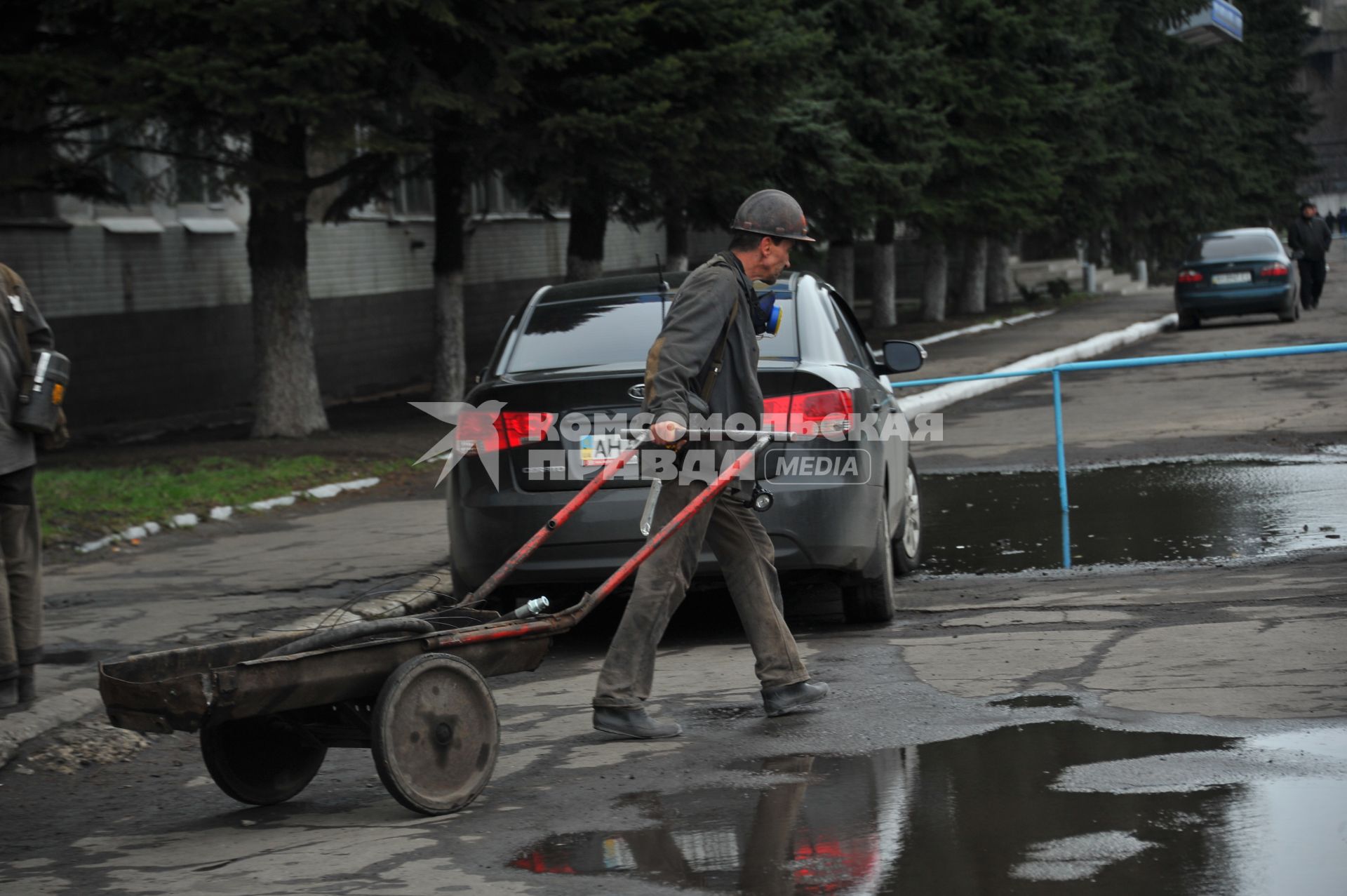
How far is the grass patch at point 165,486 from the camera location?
12.6 meters

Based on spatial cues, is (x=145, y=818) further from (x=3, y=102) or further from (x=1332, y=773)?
(x=3, y=102)

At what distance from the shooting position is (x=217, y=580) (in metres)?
10.3

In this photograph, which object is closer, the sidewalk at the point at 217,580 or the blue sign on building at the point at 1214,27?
the sidewalk at the point at 217,580

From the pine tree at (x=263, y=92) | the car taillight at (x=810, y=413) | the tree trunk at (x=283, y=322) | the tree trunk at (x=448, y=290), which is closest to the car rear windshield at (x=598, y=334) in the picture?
the car taillight at (x=810, y=413)

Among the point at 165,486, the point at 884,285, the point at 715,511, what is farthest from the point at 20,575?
the point at 884,285

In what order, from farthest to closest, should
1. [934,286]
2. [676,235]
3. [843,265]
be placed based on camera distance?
[934,286] → [843,265] → [676,235]

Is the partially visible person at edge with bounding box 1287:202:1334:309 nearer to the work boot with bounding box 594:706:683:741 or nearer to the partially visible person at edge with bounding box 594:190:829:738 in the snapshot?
the partially visible person at edge with bounding box 594:190:829:738

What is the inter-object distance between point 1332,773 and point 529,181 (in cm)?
1513

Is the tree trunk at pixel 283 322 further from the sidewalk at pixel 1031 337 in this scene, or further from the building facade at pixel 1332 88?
the building facade at pixel 1332 88

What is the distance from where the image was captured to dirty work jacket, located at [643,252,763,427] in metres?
6.04

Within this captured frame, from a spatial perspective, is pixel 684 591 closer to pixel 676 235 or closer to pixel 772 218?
pixel 772 218

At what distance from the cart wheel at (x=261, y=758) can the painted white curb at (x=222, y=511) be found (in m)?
6.56

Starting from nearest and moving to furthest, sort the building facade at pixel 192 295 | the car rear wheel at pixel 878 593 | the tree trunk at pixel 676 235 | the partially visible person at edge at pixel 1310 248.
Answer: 1. the car rear wheel at pixel 878 593
2. the building facade at pixel 192 295
3. the tree trunk at pixel 676 235
4. the partially visible person at edge at pixel 1310 248

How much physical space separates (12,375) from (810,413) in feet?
10.4
